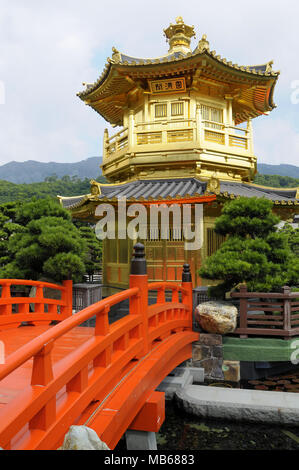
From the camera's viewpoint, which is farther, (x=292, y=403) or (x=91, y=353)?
(x=292, y=403)

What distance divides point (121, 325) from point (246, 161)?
11377mm

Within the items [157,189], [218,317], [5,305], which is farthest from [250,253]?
[5,305]

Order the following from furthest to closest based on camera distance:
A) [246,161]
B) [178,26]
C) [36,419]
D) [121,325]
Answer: [178,26] → [246,161] → [121,325] → [36,419]

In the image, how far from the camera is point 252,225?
8211 mm

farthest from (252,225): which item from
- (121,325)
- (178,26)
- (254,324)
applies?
(178,26)

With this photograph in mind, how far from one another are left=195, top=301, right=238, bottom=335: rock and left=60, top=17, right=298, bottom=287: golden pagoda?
11.9ft

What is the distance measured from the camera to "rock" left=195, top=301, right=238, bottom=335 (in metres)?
7.74

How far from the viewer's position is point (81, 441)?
7.67 ft

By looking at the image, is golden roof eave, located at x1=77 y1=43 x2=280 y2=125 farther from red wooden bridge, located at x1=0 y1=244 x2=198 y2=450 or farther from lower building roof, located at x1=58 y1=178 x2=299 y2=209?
red wooden bridge, located at x1=0 y1=244 x2=198 y2=450

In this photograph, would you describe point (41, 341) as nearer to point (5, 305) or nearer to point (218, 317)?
point (5, 305)

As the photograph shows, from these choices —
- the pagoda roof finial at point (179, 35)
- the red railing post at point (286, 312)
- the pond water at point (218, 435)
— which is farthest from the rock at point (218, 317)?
the pagoda roof finial at point (179, 35)

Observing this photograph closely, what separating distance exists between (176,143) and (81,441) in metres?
11.5

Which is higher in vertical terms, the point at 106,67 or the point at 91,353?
the point at 106,67
